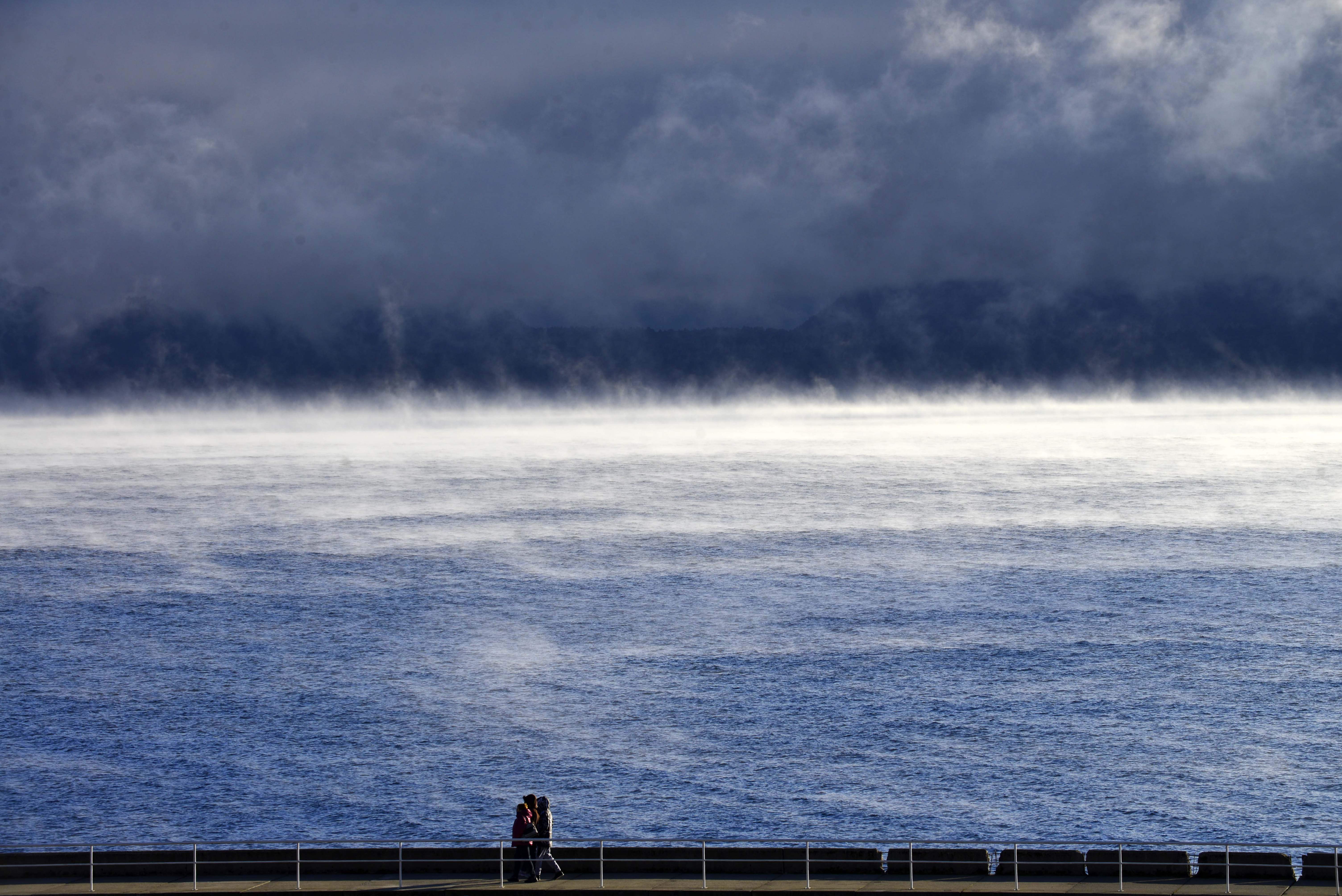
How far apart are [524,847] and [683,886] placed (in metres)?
3.30

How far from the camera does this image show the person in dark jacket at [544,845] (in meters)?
23.8

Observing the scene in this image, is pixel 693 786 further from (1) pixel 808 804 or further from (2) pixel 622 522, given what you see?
(2) pixel 622 522

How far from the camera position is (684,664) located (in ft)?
278

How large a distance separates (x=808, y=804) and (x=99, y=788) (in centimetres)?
3167

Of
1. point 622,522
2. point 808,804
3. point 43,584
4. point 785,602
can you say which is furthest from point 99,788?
point 622,522

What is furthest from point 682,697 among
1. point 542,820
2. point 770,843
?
point 542,820

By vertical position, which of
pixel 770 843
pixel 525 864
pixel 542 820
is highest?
pixel 542 820

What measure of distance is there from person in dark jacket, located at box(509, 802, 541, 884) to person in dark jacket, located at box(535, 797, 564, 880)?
0.10m

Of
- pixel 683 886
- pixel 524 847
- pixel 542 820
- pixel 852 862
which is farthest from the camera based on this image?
pixel 542 820

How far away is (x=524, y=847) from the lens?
24.0 metres

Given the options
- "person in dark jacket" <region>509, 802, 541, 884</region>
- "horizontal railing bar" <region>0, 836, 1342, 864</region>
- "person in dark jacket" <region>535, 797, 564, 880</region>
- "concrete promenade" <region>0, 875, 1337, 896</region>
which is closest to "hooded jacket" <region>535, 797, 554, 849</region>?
"person in dark jacket" <region>535, 797, 564, 880</region>

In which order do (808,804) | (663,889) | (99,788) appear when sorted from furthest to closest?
(99,788) < (808,804) < (663,889)

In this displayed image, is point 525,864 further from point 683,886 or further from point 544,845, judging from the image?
point 683,886

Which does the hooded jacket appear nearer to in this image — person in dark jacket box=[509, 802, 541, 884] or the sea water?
person in dark jacket box=[509, 802, 541, 884]
